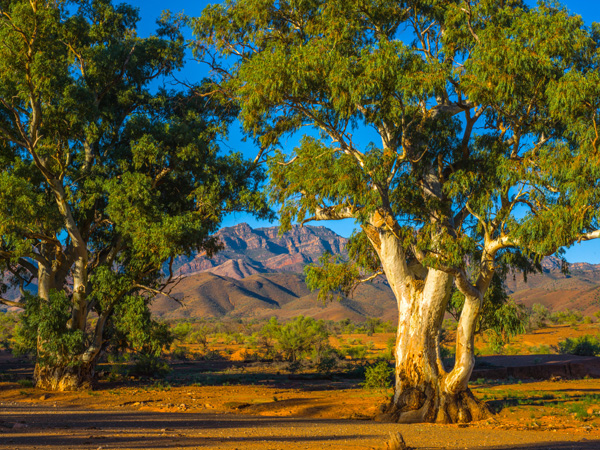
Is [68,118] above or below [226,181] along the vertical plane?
above

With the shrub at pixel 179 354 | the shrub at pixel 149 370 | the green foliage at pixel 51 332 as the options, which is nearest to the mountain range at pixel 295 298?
the shrub at pixel 179 354

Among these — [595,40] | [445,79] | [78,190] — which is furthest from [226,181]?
[595,40]

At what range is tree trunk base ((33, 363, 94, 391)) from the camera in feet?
51.6

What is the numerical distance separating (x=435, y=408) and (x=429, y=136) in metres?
6.13

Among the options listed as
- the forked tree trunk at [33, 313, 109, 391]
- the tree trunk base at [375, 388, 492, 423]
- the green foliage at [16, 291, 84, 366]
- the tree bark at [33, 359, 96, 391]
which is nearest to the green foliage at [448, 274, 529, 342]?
the tree trunk base at [375, 388, 492, 423]

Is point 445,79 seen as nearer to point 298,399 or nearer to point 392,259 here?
point 392,259

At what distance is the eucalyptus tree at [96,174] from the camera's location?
13.9 meters

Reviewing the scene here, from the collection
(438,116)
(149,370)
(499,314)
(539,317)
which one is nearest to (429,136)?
(438,116)

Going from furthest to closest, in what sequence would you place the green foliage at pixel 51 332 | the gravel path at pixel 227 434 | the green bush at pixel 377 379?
the green bush at pixel 377 379 → the green foliage at pixel 51 332 → the gravel path at pixel 227 434

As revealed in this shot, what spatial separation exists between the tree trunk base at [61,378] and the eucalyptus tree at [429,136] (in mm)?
8255

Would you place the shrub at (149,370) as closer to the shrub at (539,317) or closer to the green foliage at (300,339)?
the green foliage at (300,339)

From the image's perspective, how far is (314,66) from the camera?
10.5m

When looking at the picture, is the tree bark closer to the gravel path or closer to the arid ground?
the arid ground

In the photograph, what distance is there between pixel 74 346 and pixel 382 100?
37.0ft
